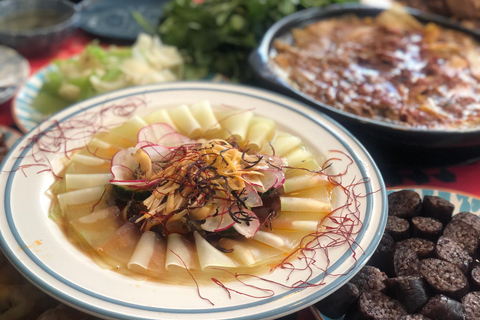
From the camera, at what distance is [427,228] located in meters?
1.71

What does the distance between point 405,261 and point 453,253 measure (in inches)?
7.3

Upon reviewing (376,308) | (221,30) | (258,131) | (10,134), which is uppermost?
(258,131)

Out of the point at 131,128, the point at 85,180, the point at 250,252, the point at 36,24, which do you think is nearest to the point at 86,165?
the point at 85,180

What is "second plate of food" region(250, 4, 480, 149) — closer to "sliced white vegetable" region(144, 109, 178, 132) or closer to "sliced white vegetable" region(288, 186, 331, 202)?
"sliced white vegetable" region(288, 186, 331, 202)

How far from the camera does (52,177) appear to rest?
1.68 meters

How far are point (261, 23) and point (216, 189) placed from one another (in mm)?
2058

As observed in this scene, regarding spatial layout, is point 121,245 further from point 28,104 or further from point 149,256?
point 28,104

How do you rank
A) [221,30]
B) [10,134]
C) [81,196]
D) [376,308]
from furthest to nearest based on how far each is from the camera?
[221,30]
[10,134]
[81,196]
[376,308]

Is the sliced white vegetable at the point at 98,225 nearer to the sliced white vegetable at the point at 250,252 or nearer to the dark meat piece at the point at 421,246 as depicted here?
the sliced white vegetable at the point at 250,252

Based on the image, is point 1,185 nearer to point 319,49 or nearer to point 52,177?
point 52,177

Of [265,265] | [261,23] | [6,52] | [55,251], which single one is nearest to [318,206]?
[265,265]

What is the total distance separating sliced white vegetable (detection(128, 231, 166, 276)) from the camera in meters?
1.38

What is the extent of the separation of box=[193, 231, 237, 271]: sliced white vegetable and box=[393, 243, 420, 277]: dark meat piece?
2.12 ft

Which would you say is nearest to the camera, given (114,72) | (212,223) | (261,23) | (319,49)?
(212,223)
